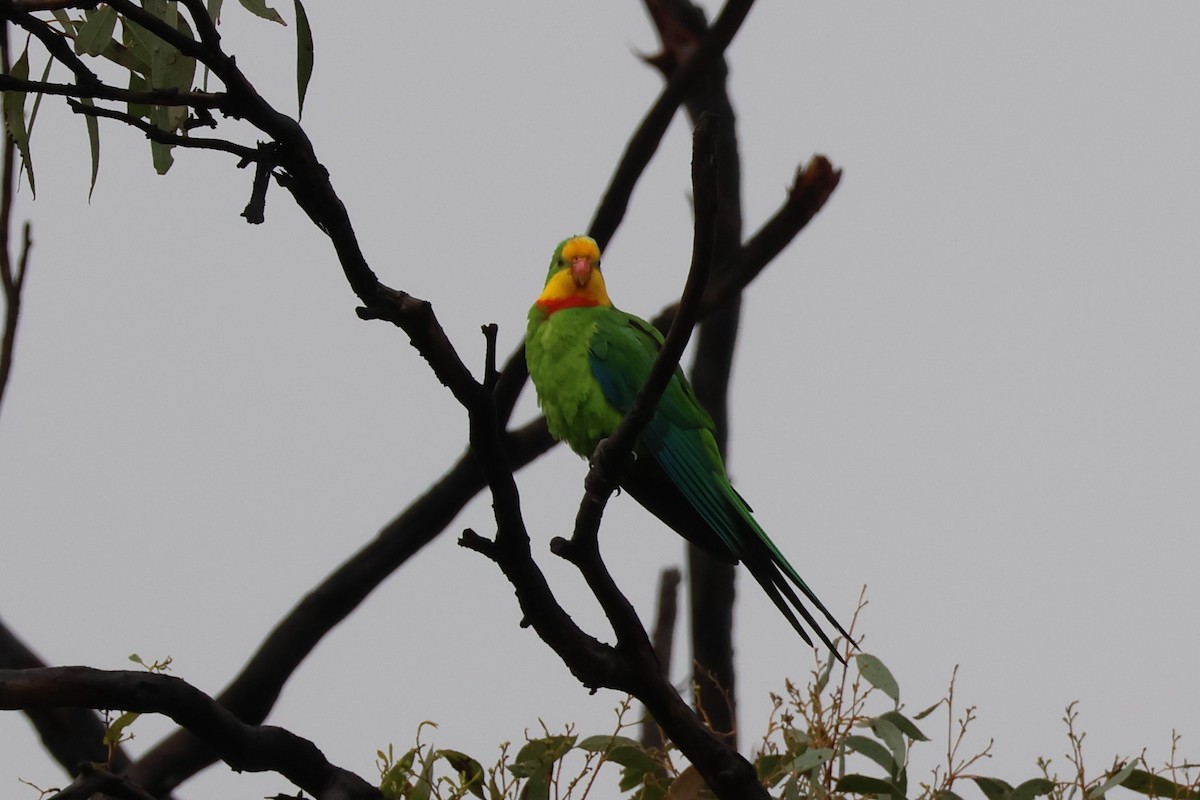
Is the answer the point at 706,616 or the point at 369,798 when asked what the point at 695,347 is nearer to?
the point at 706,616

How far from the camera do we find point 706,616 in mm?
2750

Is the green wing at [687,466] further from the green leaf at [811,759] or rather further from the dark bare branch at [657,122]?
the dark bare branch at [657,122]

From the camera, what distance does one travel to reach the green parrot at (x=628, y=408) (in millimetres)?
1716

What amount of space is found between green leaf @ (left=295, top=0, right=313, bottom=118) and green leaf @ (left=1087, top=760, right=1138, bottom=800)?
3.42 feet

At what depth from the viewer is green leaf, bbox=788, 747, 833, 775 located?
130 centimetres

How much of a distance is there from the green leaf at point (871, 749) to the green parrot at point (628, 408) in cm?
14

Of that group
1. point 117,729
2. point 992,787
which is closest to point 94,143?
point 117,729

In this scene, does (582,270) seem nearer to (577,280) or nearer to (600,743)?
(577,280)

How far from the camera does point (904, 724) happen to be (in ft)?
4.73

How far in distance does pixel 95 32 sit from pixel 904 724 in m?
1.12

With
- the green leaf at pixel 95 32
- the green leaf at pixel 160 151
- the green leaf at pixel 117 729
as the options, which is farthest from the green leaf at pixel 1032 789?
the green leaf at pixel 95 32

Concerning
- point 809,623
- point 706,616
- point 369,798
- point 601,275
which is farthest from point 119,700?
point 706,616

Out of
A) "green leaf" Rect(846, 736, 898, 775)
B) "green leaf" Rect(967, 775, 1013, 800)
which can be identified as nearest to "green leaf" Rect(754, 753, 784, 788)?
"green leaf" Rect(846, 736, 898, 775)

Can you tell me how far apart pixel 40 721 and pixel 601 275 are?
4.18 feet
